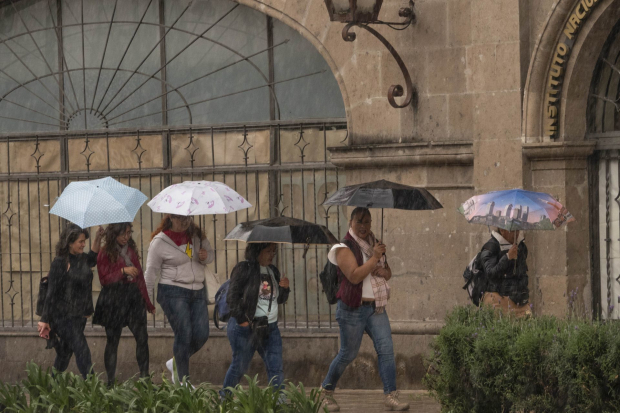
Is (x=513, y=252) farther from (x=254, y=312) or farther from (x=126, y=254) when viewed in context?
(x=126, y=254)

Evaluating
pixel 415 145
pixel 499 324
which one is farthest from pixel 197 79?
pixel 499 324

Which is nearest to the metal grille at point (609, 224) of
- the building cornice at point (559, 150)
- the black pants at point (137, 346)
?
the building cornice at point (559, 150)

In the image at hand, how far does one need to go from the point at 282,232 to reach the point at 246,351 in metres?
0.97

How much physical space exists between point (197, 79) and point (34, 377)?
435 cm

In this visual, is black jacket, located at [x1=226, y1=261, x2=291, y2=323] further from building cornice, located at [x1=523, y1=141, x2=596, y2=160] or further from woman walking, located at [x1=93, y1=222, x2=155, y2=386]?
building cornice, located at [x1=523, y1=141, x2=596, y2=160]

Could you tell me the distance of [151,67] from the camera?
10.9 m

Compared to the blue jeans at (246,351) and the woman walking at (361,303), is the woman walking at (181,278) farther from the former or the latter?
the woman walking at (361,303)

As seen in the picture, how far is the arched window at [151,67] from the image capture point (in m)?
10.5

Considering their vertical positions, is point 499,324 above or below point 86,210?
below

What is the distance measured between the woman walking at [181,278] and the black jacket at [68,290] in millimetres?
517

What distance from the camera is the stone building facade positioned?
892 centimetres

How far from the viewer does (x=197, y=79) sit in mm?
10742

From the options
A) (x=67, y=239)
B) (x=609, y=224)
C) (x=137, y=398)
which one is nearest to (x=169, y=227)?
(x=67, y=239)

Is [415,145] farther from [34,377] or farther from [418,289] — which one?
[34,377]
